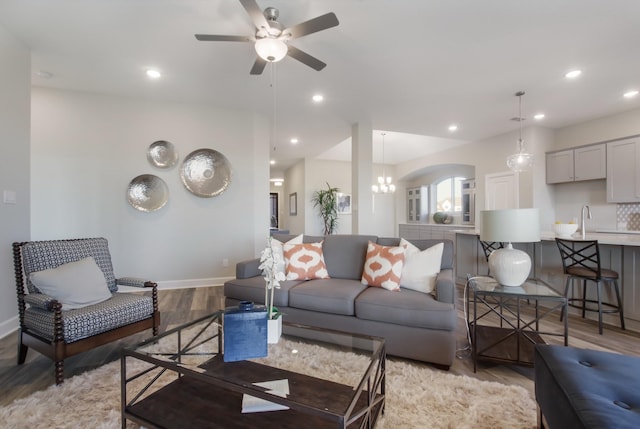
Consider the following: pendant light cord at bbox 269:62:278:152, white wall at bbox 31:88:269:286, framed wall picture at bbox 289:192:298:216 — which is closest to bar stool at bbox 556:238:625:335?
pendant light cord at bbox 269:62:278:152

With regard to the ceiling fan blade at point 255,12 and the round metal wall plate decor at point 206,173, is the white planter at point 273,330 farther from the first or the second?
the round metal wall plate decor at point 206,173

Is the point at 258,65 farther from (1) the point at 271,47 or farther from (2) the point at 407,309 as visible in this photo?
(2) the point at 407,309

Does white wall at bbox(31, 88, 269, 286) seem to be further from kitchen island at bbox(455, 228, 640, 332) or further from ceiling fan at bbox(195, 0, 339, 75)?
kitchen island at bbox(455, 228, 640, 332)

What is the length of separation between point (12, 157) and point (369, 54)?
11.8 feet

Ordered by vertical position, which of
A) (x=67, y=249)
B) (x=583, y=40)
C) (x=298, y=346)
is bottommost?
(x=298, y=346)

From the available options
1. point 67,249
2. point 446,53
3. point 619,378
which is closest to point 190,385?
point 67,249

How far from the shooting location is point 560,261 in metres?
3.45

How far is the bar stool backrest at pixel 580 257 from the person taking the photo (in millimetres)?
2879

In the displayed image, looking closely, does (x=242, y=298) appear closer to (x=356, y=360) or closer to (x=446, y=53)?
(x=356, y=360)

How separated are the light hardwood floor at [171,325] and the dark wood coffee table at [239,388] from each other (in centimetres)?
69

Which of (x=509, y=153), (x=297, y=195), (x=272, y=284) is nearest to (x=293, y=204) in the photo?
(x=297, y=195)

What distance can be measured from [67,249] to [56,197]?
83.0 inches

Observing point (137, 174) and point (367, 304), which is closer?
point (367, 304)

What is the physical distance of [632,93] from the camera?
3.97 meters
